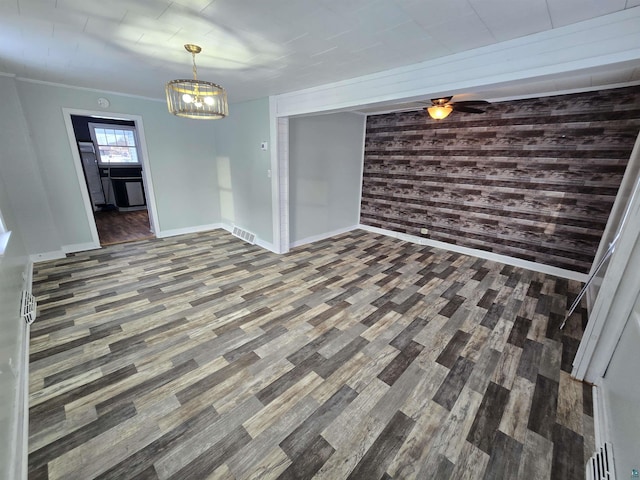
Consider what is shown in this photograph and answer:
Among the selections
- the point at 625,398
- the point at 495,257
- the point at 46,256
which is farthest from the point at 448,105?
the point at 46,256

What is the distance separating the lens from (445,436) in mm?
1580

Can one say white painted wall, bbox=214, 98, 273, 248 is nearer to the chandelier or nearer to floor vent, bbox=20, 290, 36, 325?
the chandelier

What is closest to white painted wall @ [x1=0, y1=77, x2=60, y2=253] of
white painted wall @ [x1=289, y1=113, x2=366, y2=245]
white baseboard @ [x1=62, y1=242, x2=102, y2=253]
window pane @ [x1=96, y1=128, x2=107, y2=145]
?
white baseboard @ [x1=62, y1=242, x2=102, y2=253]

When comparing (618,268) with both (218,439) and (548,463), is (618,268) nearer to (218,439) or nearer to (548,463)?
(548,463)

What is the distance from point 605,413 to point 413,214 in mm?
3707

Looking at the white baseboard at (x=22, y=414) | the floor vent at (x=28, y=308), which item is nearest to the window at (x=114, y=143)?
the floor vent at (x=28, y=308)

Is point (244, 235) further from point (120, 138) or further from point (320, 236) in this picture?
point (120, 138)

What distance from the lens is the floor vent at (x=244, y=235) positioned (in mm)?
4857

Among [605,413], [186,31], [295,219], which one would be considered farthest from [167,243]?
[605,413]

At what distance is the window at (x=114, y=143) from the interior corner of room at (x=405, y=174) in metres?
1.94

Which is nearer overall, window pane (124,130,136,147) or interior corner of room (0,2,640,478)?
interior corner of room (0,2,640,478)

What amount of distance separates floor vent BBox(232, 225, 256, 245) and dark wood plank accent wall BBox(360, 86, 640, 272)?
2867 mm

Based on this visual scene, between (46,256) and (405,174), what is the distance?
19.7 feet

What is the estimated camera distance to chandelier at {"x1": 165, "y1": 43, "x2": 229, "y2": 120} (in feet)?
6.97
